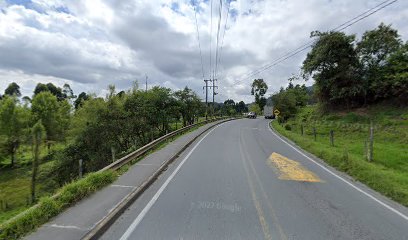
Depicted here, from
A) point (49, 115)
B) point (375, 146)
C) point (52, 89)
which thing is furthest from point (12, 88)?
point (375, 146)

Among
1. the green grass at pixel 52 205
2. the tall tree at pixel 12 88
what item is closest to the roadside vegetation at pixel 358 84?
the green grass at pixel 52 205

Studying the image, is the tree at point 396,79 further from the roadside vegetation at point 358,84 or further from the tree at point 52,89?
the tree at point 52,89

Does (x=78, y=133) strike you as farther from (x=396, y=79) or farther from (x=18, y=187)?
(x=396, y=79)

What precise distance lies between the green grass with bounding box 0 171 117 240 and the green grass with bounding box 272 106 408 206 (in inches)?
336

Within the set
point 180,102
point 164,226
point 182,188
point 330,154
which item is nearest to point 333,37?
point 180,102

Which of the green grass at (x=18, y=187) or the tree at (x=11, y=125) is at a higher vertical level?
the tree at (x=11, y=125)

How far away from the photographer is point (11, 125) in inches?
1759

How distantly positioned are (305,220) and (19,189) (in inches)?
1256

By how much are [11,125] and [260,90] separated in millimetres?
80449

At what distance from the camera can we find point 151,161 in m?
13.6

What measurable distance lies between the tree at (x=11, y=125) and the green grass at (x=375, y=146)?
3867 cm

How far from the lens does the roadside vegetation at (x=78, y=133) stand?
27.8 meters

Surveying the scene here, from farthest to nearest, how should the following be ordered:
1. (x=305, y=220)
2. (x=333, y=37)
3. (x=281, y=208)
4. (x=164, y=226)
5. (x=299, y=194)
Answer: (x=333, y=37) < (x=299, y=194) < (x=281, y=208) < (x=305, y=220) < (x=164, y=226)

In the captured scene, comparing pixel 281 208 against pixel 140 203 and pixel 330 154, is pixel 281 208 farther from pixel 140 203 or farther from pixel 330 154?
pixel 330 154
